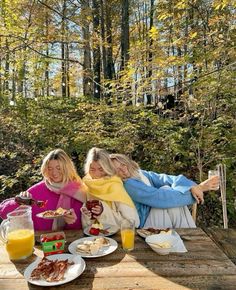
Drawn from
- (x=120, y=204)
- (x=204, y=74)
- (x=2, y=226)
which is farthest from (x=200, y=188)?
(x=204, y=74)

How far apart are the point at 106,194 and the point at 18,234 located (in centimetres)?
69

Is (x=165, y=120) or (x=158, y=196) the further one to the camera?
(x=165, y=120)

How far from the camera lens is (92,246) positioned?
1387 mm

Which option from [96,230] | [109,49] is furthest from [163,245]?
[109,49]

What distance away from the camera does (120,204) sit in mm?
1896

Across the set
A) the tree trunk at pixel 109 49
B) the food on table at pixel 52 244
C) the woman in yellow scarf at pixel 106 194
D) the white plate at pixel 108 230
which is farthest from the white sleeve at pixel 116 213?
the tree trunk at pixel 109 49

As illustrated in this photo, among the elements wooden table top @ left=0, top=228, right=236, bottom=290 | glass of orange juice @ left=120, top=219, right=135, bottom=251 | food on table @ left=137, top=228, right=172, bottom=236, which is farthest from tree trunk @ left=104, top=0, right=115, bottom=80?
wooden table top @ left=0, top=228, right=236, bottom=290

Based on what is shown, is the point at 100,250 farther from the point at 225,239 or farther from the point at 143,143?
the point at 143,143

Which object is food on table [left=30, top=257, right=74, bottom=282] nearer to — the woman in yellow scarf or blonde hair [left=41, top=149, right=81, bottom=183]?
the woman in yellow scarf

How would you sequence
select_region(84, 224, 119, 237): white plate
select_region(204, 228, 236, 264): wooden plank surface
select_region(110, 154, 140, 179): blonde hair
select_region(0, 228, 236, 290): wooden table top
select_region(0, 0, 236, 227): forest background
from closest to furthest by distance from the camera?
select_region(0, 228, 236, 290): wooden table top
select_region(204, 228, 236, 264): wooden plank surface
select_region(84, 224, 119, 237): white plate
select_region(110, 154, 140, 179): blonde hair
select_region(0, 0, 236, 227): forest background

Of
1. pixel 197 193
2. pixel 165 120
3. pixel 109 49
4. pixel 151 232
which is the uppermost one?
pixel 109 49

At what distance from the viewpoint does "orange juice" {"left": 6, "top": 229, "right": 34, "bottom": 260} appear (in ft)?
4.45

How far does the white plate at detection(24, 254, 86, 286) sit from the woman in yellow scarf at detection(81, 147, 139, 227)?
39 centimetres

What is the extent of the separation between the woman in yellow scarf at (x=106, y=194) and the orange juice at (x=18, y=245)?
16.5 inches
